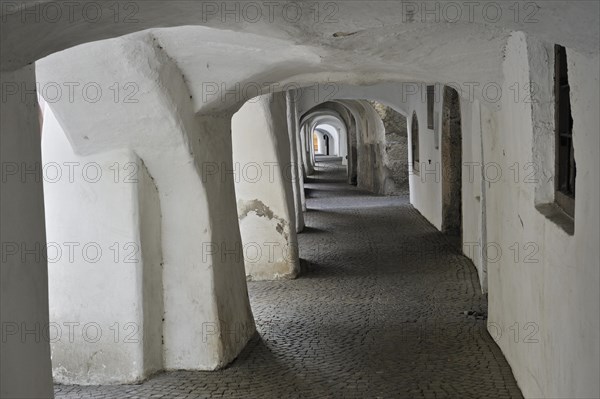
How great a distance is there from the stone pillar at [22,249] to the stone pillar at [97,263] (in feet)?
8.55

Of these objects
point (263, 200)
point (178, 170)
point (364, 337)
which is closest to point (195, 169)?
point (178, 170)

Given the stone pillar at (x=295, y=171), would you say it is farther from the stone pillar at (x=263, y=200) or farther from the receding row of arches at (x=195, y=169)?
the receding row of arches at (x=195, y=169)

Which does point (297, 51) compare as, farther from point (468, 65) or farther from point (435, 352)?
point (435, 352)

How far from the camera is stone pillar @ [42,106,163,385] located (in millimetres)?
6402

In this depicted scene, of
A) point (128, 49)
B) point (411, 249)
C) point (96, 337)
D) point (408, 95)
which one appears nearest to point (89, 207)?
point (96, 337)

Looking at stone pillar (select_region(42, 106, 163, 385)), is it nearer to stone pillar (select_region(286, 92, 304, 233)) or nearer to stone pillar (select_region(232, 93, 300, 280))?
stone pillar (select_region(232, 93, 300, 280))

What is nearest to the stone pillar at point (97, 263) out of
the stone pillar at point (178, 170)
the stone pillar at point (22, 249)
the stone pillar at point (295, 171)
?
the stone pillar at point (178, 170)

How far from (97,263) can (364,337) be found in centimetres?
272

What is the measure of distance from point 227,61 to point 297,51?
2.26 feet

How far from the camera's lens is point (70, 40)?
138 inches

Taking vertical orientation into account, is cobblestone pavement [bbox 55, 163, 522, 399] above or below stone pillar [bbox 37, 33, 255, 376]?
below

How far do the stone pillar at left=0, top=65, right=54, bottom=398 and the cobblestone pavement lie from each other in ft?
8.42

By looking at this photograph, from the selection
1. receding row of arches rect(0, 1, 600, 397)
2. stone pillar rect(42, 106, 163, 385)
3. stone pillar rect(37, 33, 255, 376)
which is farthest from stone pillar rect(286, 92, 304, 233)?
stone pillar rect(42, 106, 163, 385)

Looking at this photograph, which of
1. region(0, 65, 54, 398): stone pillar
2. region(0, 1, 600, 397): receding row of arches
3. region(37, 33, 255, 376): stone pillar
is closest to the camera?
region(0, 65, 54, 398): stone pillar
